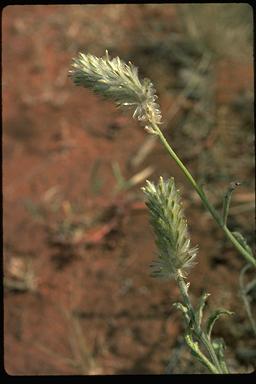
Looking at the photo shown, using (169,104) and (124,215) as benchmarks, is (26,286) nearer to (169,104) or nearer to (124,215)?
(124,215)

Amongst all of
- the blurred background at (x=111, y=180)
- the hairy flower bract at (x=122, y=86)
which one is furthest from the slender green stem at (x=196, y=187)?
the blurred background at (x=111, y=180)

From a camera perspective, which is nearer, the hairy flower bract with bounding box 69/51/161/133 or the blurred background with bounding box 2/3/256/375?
the hairy flower bract with bounding box 69/51/161/133

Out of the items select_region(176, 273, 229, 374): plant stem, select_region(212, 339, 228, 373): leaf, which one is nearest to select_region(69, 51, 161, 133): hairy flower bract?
select_region(176, 273, 229, 374): plant stem

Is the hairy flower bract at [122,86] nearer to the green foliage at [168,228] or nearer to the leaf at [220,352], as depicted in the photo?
the green foliage at [168,228]

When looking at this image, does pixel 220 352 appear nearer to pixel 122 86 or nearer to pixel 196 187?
pixel 196 187

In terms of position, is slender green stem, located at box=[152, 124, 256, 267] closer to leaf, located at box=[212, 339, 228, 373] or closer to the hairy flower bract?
the hairy flower bract

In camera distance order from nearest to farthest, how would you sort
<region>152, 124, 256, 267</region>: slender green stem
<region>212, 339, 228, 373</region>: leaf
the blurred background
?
1. <region>152, 124, 256, 267</region>: slender green stem
2. <region>212, 339, 228, 373</region>: leaf
3. the blurred background

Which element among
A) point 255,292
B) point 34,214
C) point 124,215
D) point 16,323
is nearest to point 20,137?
point 34,214

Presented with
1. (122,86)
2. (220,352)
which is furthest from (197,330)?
(122,86)

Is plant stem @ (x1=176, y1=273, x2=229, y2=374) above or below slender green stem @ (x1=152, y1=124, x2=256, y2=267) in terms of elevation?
below
